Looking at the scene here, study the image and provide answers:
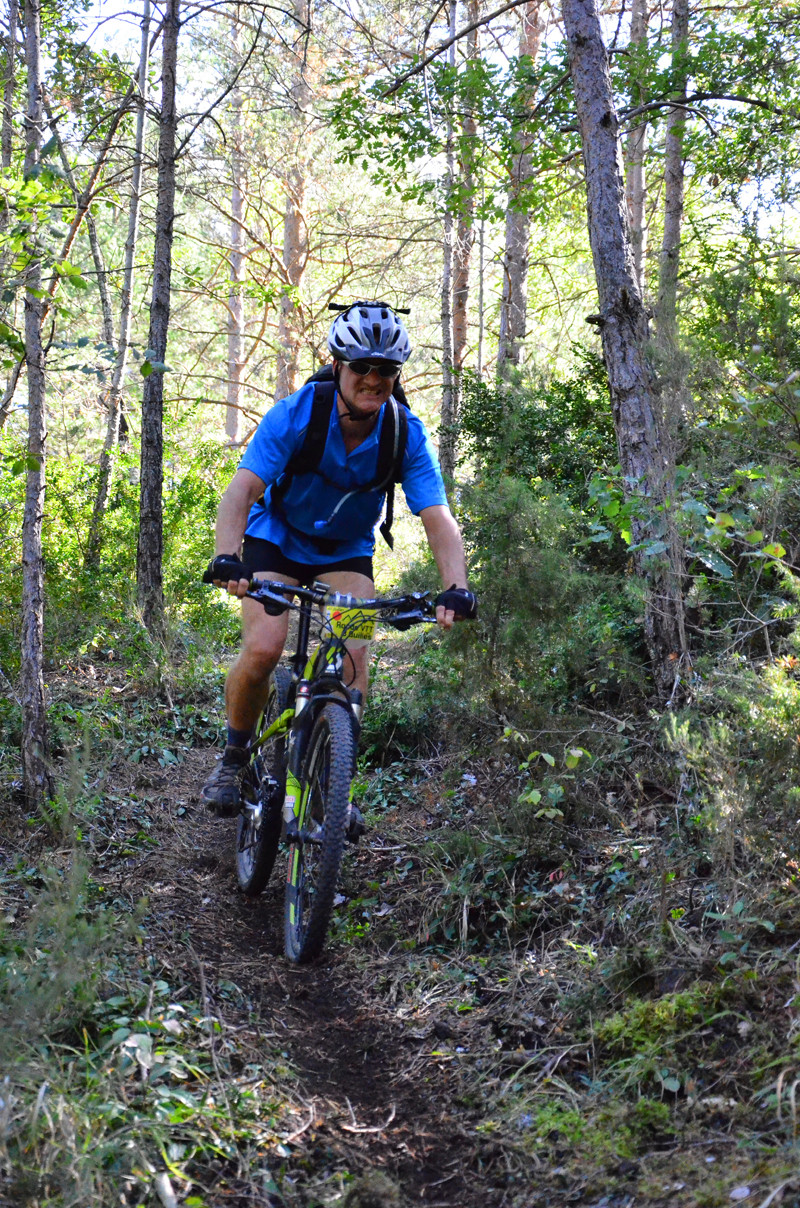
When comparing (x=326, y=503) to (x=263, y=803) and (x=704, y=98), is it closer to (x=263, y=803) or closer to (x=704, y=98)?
(x=263, y=803)

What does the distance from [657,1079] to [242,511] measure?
2.69 metres

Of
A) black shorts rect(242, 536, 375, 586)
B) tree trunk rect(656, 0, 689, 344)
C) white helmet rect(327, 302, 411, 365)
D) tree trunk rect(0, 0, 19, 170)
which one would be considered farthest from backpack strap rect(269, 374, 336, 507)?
tree trunk rect(656, 0, 689, 344)

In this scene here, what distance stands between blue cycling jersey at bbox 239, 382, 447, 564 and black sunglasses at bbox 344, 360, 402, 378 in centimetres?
25

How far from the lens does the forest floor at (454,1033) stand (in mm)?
2308

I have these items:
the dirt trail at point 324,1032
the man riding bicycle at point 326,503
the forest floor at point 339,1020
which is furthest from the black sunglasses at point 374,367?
the dirt trail at point 324,1032

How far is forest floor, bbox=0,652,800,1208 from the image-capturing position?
2.31 meters

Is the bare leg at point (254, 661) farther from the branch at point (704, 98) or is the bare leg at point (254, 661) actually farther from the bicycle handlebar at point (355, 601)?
the branch at point (704, 98)

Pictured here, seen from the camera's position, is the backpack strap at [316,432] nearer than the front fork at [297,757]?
No

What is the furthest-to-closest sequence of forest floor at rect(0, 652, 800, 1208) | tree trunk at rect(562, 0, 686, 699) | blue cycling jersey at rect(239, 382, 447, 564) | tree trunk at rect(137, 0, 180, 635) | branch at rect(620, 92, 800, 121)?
tree trunk at rect(137, 0, 180, 635), branch at rect(620, 92, 800, 121), tree trunk at rect(562, 0, 686, 699), blue cycling jersey at rect(239, 382, 447, 564), forest floor at rect(0, 652, 800, 1208)

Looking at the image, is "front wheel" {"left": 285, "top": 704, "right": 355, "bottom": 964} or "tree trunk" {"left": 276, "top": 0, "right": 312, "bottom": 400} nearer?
"front wheel" {"left": 285, "top": 704, "right": 355, "bottom": 964}

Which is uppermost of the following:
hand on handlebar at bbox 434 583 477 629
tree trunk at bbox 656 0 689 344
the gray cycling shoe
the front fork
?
tree trunk at bbox 656 0 689 344

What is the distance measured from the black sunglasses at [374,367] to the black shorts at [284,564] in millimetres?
950

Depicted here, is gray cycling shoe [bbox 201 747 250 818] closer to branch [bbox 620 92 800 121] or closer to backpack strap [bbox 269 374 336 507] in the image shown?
backpack strap [bbox 269 374 336 507]

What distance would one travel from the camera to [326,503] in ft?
14.7
